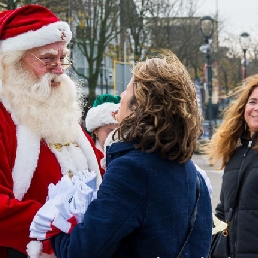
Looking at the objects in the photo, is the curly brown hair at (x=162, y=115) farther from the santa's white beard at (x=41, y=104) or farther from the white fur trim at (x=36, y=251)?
the santa's white beard at (x=41, y=104)

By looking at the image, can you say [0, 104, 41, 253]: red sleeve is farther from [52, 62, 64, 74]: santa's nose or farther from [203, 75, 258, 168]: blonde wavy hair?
[203, 75, 258, 168]: blonde wavy hair

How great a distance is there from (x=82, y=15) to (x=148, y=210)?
22.7 meters

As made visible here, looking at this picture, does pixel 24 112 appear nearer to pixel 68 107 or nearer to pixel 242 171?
pixel 68 107

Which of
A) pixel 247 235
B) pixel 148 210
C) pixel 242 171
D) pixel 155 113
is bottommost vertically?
pixel 247 235

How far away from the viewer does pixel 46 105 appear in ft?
9.48

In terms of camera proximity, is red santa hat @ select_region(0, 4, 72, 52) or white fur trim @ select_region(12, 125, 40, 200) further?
red santa hat @ select_region(0, 4, 72, 52)

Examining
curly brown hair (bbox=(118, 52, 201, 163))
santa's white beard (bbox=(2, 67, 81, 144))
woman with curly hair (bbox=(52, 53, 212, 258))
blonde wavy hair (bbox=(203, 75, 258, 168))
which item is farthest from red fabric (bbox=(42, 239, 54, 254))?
blonde wavy hair (bbox=(203, 75, 258, 168))

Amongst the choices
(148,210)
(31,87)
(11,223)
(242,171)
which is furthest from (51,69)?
(242,171)

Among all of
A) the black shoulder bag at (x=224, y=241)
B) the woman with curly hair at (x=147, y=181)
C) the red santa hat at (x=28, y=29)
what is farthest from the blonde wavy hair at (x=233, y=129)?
the woman with curly hair at (x=147, y=181)

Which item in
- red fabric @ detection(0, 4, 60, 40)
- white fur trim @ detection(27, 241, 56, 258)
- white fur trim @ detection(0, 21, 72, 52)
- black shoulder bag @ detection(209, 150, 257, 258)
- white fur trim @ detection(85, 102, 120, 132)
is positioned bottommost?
black shoulder bag @ detection(209, 150, 257, 258)

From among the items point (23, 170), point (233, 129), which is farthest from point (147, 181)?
point (233, 129)

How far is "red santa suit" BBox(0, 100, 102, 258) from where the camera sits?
7.39 feet

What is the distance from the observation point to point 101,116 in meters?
4.19

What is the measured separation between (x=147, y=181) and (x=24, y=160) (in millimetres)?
860
